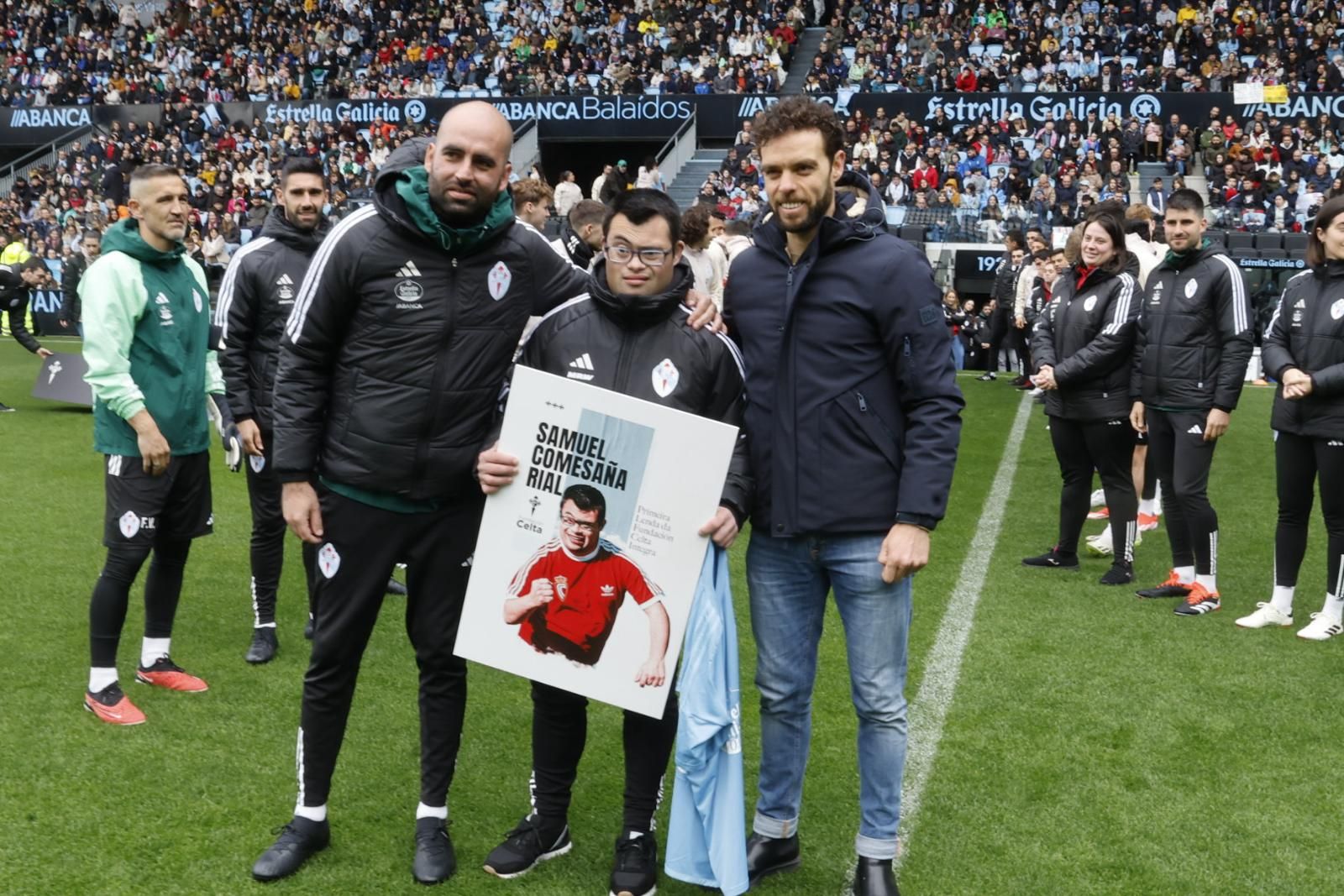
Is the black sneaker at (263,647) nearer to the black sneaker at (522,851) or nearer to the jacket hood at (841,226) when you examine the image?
the black sneaker at (522,851)

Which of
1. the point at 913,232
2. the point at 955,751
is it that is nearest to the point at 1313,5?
the point at 913,232

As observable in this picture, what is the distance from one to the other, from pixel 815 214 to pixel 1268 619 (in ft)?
13.8

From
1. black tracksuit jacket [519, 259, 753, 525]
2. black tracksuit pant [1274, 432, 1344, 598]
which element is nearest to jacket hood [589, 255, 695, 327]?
black tracksuit jacket [519, 259, 753, 525]

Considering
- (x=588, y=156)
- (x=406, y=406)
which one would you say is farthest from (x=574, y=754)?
(x=588, y=156)

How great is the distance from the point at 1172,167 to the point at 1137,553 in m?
18.1

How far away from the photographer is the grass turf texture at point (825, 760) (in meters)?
3.58

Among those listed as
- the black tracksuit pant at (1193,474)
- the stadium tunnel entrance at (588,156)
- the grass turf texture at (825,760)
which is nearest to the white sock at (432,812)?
the grass turf texture at (825,760)

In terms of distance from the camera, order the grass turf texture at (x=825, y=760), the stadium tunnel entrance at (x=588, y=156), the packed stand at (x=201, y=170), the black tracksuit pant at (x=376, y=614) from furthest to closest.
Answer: the stadium tunnel entrance at (x=588, y=156) < the packed stand at (x=201, y=170) < the grass turf texture at (x=825, y=760) < the black tracksuit pant at (x=376, y=614)

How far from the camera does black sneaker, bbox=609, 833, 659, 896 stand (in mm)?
3375

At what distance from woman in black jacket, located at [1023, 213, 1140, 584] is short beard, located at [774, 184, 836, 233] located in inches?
154

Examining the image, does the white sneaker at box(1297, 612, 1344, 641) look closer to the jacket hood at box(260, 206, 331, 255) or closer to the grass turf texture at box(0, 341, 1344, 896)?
the grass turf texture at box(0, 341, 1344, 896)

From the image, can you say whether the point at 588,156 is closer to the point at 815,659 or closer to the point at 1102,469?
the point at 1102,469

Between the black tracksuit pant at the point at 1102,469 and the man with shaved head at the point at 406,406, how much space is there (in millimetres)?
4238

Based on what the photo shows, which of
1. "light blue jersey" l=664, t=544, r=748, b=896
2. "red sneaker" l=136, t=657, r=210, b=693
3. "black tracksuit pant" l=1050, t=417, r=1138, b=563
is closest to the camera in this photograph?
"light blue jersey" l=664, t=544, r=748, b=896
